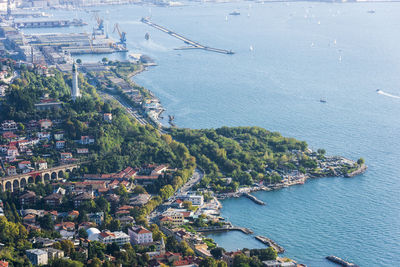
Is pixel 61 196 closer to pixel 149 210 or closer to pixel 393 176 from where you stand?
pixel 149 210

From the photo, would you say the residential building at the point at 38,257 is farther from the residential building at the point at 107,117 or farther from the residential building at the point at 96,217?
the residential building at the point at 107,117

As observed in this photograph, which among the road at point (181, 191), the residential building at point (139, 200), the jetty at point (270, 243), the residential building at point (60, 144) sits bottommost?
the jetty at point (270, 243)

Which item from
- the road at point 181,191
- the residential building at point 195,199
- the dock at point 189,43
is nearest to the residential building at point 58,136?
the road at point 181,191

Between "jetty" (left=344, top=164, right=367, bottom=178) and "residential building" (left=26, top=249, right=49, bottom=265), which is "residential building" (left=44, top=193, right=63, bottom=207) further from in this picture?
"jetty" (left=344, top=164, right=367, bottom=178)

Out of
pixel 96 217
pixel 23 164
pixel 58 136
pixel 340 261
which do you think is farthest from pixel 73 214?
pixel 340 261

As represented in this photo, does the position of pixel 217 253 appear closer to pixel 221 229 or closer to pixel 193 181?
pixel 221 229

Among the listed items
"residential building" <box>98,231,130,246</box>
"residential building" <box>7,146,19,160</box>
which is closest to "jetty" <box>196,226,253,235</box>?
"residential building" <box>98,231,130,246</box>
